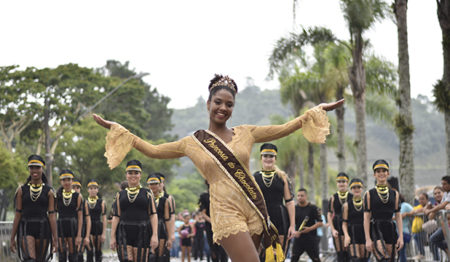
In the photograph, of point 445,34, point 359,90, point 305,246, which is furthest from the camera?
point 359,90

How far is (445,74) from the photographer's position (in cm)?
1705

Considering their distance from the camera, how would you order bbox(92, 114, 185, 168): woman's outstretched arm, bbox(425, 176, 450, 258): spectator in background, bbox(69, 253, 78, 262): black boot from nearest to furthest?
bbox(92, 114, 185, 168): woman's outstretched arm, bbox(425, 176, 450, 258): spectator in background, bbox(69, 253, 78, 262): black boot

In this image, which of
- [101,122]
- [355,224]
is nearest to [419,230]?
→ [355,224]

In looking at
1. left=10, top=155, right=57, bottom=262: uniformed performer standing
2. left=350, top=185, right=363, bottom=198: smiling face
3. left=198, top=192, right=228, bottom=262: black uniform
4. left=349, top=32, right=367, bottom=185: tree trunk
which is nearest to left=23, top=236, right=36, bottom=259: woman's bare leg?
left=10, top=155, right=57, bottom=262: uniformed performer standing

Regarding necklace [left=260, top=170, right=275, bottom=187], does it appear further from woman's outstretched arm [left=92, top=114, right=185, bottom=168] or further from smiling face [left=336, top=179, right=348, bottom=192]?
woman's outstretched arm [left=92, top=114, right=185, bottom=168]

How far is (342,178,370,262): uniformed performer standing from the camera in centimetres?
1370

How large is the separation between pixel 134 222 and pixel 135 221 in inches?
1.0

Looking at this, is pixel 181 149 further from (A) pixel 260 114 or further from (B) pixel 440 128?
(A) pixel 260 114

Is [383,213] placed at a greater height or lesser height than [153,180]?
lesser

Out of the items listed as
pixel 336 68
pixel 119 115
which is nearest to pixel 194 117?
pixel 119 115

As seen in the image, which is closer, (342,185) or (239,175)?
(239,175)

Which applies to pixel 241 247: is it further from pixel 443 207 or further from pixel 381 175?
pixel 443 207

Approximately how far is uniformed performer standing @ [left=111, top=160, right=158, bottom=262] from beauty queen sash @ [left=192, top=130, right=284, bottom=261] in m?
5.23

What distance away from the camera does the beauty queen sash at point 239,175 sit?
6520mm
